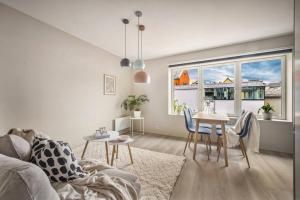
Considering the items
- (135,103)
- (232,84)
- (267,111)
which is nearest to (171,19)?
(232,84)

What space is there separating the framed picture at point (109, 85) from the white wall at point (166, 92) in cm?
90

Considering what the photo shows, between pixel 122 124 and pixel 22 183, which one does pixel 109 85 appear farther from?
pixel 22 183

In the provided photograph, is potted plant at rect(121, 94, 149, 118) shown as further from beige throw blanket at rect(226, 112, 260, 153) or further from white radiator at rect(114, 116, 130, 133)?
beige throw blanket at rect(226, 112, 260, 153)

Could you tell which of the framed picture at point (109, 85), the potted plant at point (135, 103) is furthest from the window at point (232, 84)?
the framed picture at point (109, 85)

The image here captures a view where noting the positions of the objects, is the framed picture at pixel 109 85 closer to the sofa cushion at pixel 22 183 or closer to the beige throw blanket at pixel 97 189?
the beige throw blanket at pixel 97 189

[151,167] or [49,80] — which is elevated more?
[49,80]

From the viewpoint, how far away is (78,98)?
9.75 ft

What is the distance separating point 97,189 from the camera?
3.20 ft

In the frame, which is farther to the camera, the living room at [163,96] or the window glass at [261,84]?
the window glass at [261,84]

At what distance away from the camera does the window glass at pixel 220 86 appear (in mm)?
3404

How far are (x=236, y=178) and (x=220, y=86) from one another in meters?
2.25

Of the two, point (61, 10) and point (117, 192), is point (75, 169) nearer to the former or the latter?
point (117, 192)

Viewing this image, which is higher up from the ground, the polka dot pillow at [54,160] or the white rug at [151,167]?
the polka dot pillow at [54,160]

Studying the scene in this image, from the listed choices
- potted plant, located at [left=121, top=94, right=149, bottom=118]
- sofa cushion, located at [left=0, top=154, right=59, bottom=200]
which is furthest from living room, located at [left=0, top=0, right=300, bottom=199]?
potted plant, located at [left=121, top=94, right=149, bottom=118]
